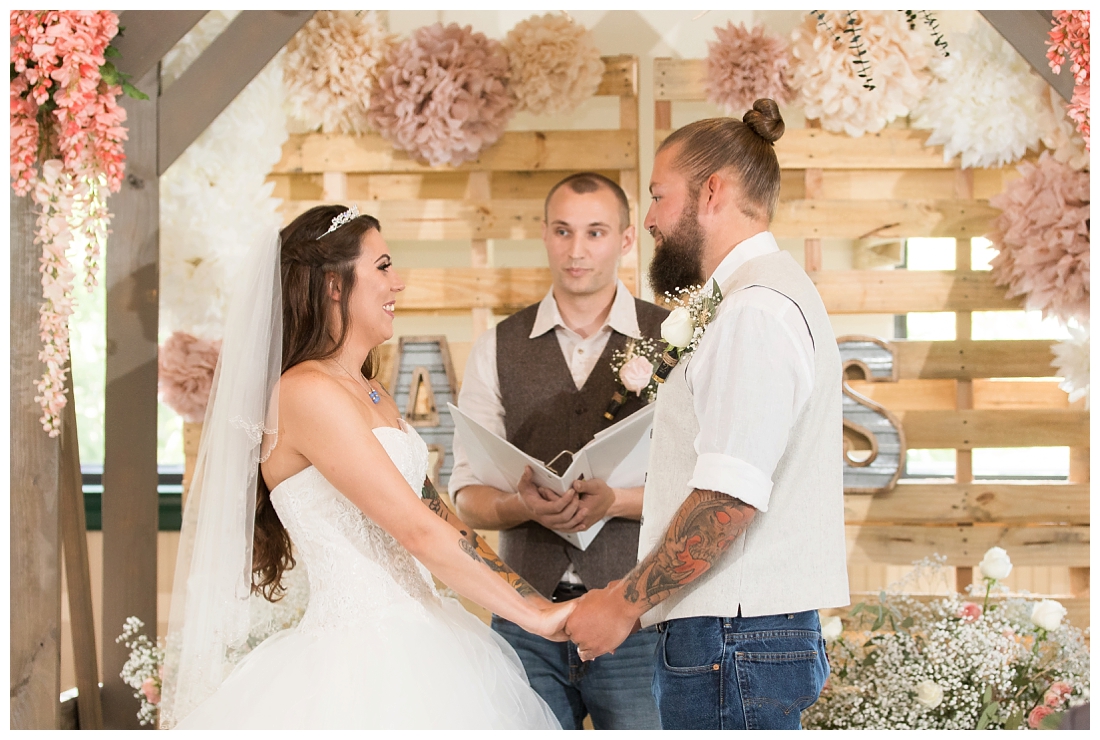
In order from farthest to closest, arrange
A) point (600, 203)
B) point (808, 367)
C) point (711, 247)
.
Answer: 1. point (600, 203)
2. point (711, 247)
3. point (808, 367)

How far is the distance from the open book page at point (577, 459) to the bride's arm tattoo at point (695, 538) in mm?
540

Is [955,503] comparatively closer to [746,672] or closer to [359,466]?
[746,672]

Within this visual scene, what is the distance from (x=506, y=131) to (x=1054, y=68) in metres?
1.86

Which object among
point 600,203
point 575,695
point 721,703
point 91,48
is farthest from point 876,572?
point 91,48

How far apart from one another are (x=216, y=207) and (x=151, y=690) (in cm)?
168

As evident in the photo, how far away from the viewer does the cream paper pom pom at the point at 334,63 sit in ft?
11.1

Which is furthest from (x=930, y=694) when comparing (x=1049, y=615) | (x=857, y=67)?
(x=857, y=67)

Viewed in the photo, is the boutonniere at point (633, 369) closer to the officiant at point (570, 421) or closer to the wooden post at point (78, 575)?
the officiant at point (570, 421)

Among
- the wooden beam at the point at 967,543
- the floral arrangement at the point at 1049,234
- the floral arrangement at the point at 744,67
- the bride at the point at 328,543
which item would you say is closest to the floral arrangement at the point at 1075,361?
the floral arrangement at the point at 1049,234

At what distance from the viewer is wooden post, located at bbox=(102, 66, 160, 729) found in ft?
9.95

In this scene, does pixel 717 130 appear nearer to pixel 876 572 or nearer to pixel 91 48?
pixel 91 48

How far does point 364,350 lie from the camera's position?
7.41 feet

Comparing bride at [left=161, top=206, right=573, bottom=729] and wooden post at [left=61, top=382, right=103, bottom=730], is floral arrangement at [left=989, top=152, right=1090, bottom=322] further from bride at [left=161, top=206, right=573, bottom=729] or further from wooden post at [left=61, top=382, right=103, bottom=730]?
wooden post at [left=61, top=382, right=103, bottom=730]

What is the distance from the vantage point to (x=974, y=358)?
3.47 m
